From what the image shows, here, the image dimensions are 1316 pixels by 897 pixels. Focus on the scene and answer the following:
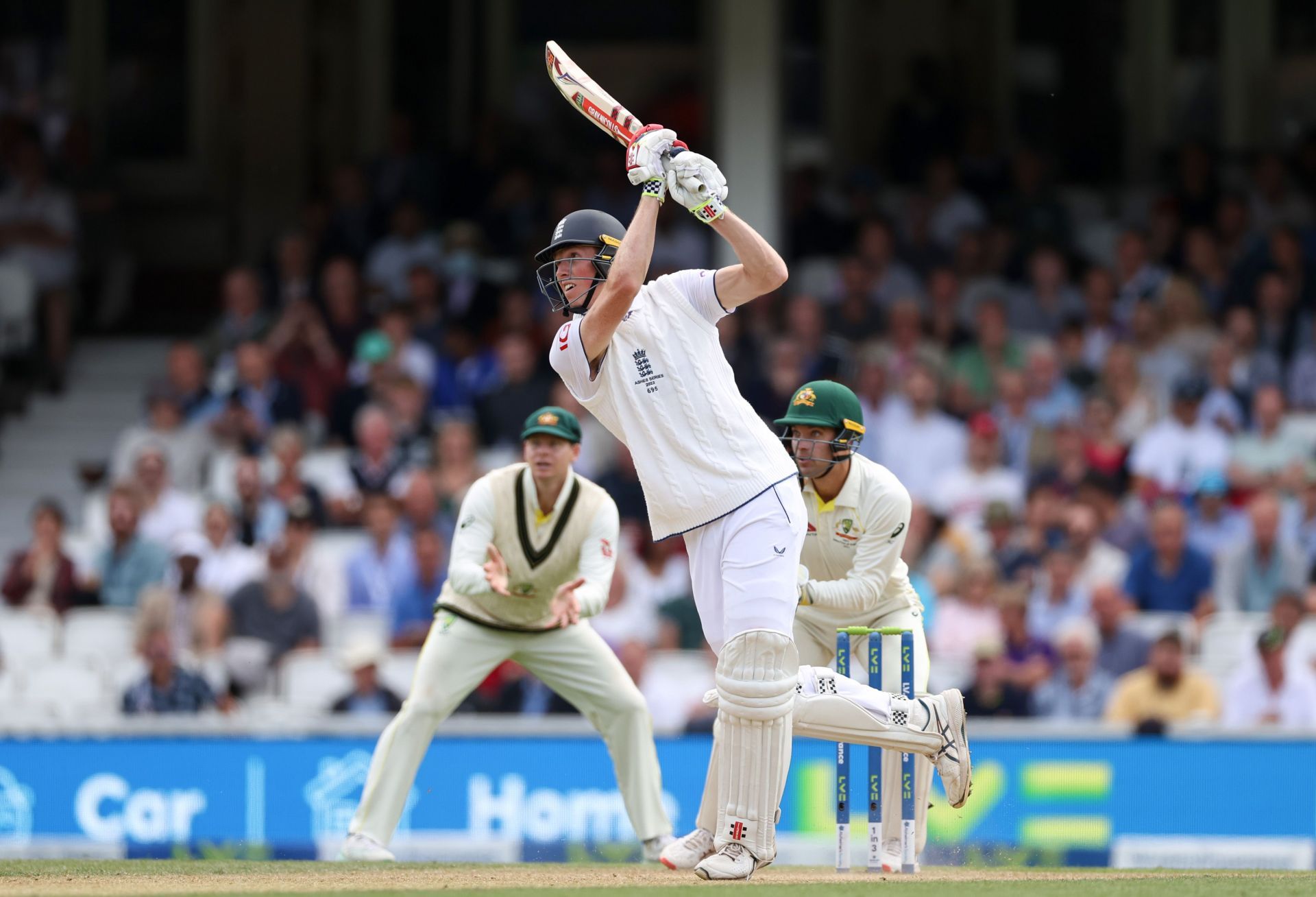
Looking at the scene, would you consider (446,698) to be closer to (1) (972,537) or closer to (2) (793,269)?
(1) (972,537)

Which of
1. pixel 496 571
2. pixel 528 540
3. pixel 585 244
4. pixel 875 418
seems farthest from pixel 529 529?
pixel 875 418

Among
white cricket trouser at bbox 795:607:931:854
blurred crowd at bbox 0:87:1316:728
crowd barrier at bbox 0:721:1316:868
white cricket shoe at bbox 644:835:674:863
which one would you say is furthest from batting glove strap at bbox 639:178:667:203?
blurred crowd at bbox 0:87:1316:728

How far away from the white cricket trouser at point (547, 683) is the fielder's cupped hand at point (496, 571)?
0.30 m

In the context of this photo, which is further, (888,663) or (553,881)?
(888,663)

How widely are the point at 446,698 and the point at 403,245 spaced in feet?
25.7

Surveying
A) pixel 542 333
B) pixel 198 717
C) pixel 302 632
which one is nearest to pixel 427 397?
pixel 542 333

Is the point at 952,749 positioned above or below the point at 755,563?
below

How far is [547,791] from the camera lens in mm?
11117

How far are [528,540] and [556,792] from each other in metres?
2.54

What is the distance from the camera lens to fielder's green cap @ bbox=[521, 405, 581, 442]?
8883mm

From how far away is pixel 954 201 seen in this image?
16.2m

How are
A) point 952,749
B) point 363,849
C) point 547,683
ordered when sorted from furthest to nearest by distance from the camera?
1. point 547,683
2. point 363,849
3. point 952,749

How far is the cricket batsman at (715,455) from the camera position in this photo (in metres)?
6.70

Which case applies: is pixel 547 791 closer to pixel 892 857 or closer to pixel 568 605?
pixel 568 605
